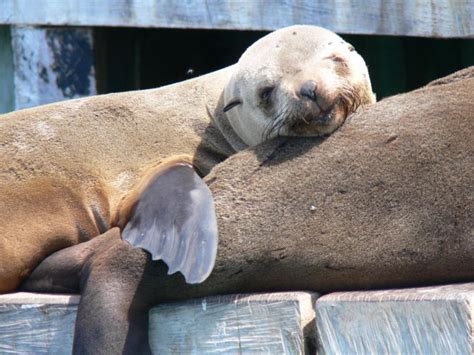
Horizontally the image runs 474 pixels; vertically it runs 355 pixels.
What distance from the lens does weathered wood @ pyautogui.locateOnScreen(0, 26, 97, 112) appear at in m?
6.05

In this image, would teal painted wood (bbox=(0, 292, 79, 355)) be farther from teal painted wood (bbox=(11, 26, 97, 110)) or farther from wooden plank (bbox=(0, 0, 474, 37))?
teal painted wood (bbox=(11, 26, 97, 110))

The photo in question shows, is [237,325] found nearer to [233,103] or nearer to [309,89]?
[309,89]

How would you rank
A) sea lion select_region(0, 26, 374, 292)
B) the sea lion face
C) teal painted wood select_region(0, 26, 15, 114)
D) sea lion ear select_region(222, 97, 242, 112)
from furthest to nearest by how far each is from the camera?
teal painted wood select_region(0, 26, 15, 114)
sea lion ear select_region(222, 97, 242, 112)
sea lion select_region(0, 26, 374, 292)
the sea lion face

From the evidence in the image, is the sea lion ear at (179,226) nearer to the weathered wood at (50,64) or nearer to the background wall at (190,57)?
the weathered wood at (50,64)

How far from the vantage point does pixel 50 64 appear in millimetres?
6113

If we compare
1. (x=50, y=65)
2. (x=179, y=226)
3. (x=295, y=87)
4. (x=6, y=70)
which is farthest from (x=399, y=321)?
(x=6, y=70)

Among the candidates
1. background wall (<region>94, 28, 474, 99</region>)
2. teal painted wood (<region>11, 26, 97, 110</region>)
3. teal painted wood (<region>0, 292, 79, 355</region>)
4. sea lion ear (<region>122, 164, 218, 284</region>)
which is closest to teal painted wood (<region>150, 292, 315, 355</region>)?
sea lion ear (<region>122, 164, 218, 284</region>)

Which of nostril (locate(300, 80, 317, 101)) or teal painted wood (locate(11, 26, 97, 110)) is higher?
nostril (locate(300, 80, 317, 101))

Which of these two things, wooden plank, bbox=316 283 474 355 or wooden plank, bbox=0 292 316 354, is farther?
wooden plank, bbox=0 292 316 354

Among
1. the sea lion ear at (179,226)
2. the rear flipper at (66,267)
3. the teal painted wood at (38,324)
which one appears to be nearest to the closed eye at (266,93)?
the sea lion ear at (179,226)

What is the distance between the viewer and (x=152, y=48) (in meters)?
7.77

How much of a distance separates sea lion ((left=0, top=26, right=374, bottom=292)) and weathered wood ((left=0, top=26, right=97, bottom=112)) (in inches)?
53.8

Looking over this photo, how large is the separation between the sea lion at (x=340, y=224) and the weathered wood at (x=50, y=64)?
259cm

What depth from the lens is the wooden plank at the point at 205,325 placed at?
330 cm
